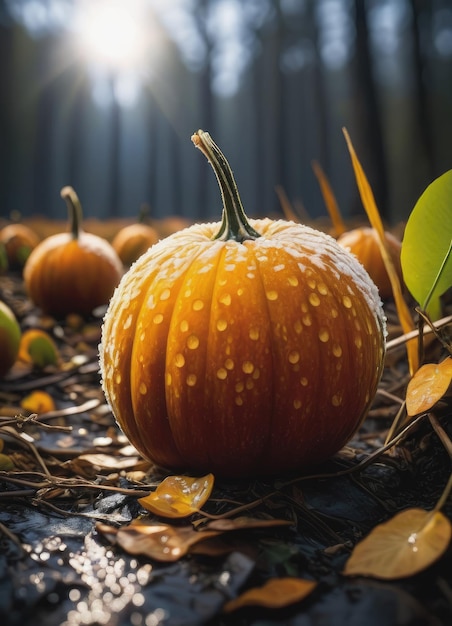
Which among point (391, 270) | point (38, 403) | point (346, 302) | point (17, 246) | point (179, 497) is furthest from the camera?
point (17, 246)

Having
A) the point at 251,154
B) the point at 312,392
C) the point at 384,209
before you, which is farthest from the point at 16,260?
the point at 251,154

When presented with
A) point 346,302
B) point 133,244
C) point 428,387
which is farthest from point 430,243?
point 133,244

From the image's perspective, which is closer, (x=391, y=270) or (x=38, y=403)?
(x=391, y=270)

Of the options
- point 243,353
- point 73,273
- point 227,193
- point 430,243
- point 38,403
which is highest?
point 227,193

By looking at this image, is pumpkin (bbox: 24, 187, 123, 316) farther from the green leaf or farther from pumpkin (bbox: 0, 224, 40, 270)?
the green leaf

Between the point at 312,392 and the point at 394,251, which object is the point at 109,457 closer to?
the point at 312,392

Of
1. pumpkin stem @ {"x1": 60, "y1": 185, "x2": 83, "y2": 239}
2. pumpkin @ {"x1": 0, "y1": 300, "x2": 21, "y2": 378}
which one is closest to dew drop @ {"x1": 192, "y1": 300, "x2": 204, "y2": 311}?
pumpkin @ {"x1": 0, "y1": 300, "x2": 21, "y2": 378}

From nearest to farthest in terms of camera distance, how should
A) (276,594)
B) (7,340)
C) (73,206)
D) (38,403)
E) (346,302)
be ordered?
(276,594) → (346,302) → (38,403) → (7,340) → (73,206)

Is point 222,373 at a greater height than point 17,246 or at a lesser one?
greater

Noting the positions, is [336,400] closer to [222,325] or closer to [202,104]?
[222,325]
